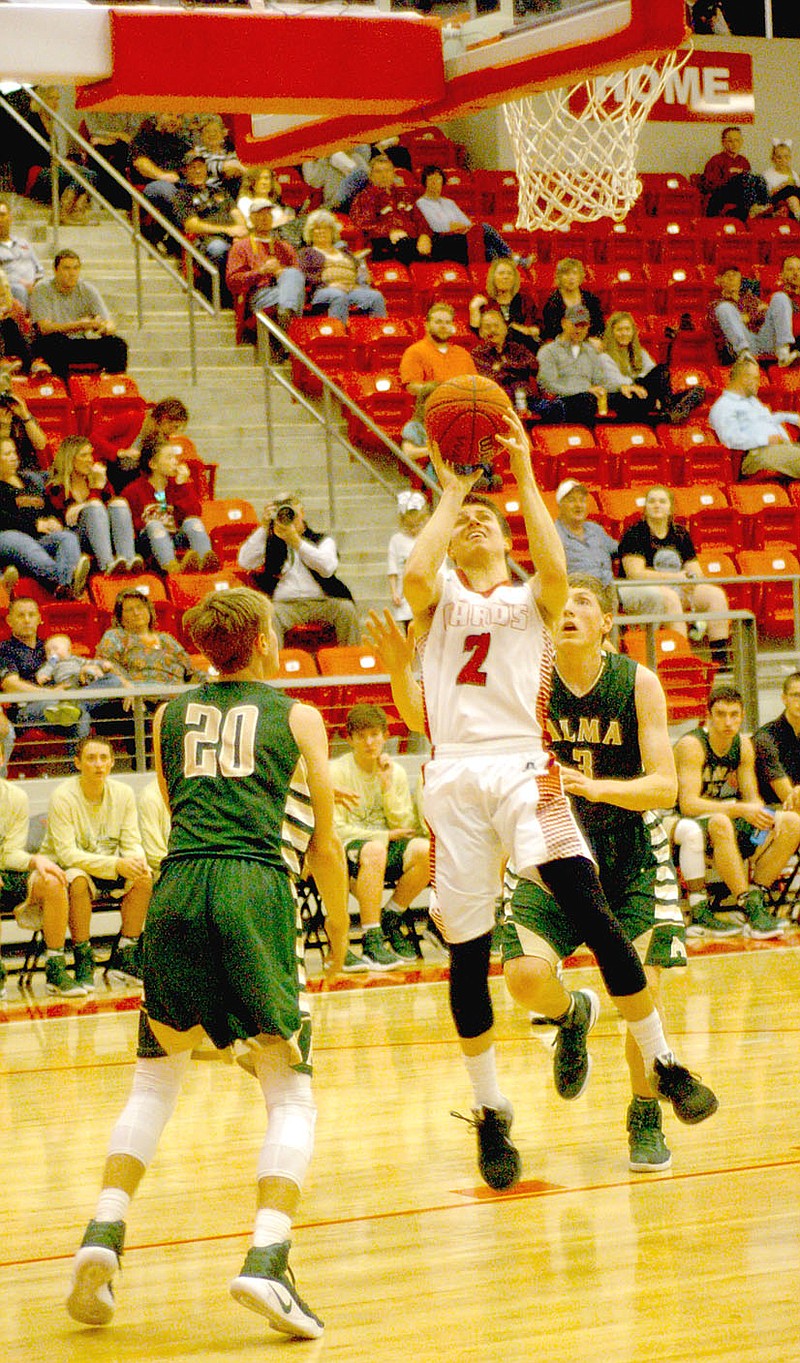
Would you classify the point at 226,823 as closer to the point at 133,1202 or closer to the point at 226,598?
the point at 226,598

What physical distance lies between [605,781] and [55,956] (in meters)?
4.48

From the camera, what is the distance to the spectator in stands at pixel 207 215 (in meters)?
14.0

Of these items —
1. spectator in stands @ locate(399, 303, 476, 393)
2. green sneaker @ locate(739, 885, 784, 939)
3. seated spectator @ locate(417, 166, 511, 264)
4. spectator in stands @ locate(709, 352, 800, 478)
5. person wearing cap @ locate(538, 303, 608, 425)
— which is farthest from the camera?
seated spectator @ locate(417, 166, 511, 264)

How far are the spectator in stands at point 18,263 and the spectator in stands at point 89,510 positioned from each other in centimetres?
221

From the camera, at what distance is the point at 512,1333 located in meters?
3.80

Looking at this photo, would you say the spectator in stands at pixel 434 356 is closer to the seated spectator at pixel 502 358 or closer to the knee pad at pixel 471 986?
the seated spectator at pixel 502 358

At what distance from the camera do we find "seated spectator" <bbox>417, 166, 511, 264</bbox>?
1503 centimetres

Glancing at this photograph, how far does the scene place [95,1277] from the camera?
153 inches

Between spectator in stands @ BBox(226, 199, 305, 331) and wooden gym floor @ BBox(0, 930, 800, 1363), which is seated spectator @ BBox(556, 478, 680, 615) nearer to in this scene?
spectator in stands @ BBox(226, 199, 305, 331)

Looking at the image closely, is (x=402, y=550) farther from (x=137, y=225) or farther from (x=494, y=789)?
(x=494, y=789)

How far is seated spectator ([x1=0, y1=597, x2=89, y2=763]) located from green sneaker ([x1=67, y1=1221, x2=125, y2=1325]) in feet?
18.8

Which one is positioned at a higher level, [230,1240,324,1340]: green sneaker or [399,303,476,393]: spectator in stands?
[399,303,476,393]: spectator in stands

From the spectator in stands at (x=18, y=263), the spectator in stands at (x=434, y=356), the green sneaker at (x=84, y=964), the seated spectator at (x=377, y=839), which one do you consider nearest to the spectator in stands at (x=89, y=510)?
the seated spectator at (x=377, y=839)

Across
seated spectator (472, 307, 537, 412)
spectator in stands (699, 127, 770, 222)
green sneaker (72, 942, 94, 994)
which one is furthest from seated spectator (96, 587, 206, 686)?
spectator in stands (699, 127, 770, 222)
